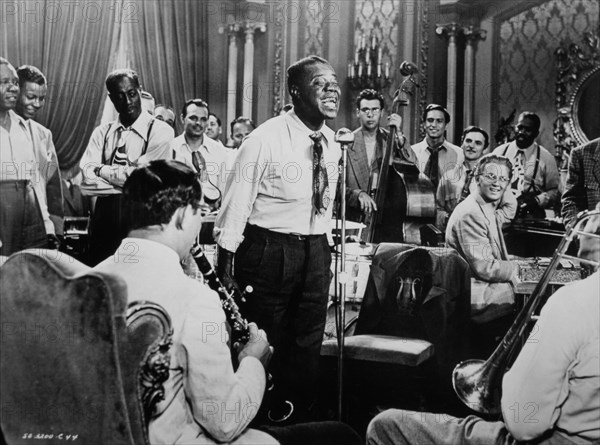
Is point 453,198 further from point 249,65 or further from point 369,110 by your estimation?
point 249,65

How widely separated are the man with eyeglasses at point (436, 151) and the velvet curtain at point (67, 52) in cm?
372

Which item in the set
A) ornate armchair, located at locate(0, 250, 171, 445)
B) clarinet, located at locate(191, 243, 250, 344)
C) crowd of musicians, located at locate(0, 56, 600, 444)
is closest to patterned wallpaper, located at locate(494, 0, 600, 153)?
crowd of musicians, located at locate(0, 56, 600, 444)

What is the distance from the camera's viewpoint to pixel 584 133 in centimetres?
797

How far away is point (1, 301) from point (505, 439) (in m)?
1.32

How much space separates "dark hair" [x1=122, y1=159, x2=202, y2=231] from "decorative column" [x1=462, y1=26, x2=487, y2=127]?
23.5ft

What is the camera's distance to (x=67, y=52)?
24.8 ft

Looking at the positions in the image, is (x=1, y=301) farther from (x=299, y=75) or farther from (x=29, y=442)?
(x=299, y=75)

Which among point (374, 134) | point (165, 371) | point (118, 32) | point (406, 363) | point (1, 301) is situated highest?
point (118, 32)

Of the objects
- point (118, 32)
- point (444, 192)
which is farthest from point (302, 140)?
point (118, 32)

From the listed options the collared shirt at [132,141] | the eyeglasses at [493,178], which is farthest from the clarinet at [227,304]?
the eyeglasses at [493,178]

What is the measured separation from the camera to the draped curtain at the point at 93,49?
7.37 m

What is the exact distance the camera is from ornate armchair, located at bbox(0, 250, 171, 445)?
4.79 feet

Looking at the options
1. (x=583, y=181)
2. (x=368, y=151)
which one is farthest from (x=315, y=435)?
(x=368, y=151)

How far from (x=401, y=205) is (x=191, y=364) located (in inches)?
133
